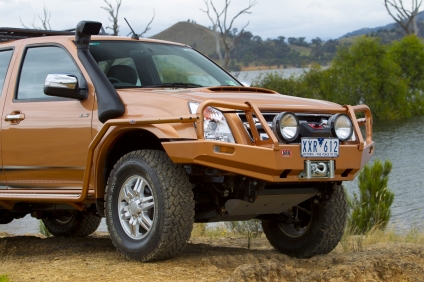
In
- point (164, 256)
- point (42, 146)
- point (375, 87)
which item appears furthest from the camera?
point (375, 87)

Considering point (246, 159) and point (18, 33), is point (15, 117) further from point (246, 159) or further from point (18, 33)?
point (246, 159)

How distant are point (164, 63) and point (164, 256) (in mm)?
2084

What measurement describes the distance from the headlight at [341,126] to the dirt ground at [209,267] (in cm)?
93

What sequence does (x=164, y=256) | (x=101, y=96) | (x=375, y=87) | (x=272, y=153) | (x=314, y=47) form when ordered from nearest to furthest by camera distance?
(x=272, y=153) < (x=164, y=256) < (x=101, y=96) < (x=375, y=87) < (x=314, y=47)

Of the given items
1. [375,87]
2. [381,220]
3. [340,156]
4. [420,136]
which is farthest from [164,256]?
[375,87]

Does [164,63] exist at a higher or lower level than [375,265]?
higher

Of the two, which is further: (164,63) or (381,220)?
(381,220)

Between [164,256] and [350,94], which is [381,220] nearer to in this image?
[164,256]

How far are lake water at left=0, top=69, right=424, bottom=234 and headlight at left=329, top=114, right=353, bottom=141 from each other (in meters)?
6.45

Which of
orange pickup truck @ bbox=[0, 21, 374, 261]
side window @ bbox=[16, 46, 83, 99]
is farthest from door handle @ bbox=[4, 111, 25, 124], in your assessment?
side window @ bbox=[16, 46, 83, 99]

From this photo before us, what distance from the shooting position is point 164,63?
682cm

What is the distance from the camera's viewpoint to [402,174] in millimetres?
20125

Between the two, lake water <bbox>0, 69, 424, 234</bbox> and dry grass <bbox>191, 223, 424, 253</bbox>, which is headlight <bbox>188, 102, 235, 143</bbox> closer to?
dry grass <bbox>191, 223, 424, 253</bbox>

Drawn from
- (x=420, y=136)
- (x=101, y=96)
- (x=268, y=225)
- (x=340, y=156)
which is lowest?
(x=420, y=136)
